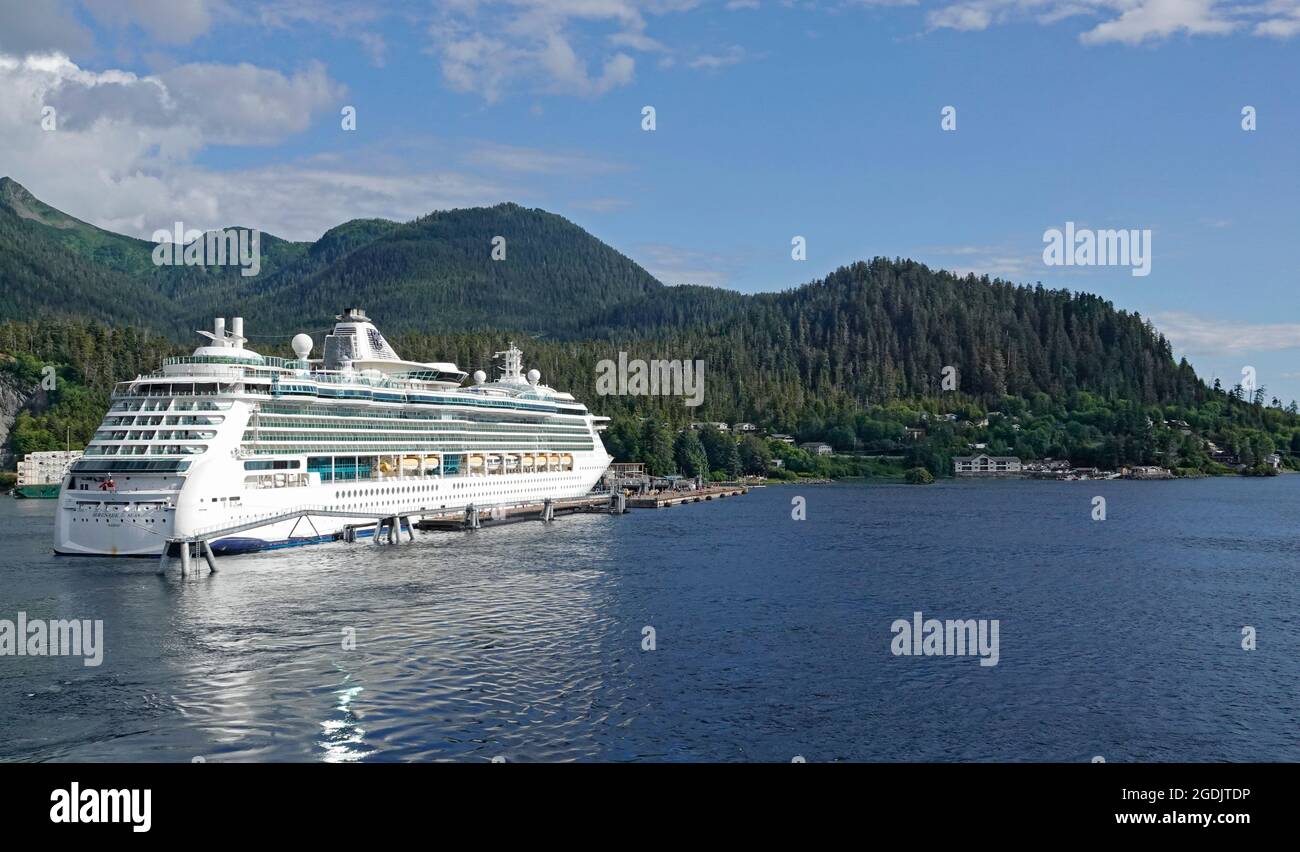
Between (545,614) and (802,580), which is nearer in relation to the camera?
(545,614)

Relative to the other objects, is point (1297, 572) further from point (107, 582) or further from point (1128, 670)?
point (107, 582)

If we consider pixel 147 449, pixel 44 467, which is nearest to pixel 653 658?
pixel 147 449

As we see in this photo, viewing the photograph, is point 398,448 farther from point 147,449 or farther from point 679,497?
point 679,497

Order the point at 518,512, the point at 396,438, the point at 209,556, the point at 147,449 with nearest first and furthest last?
the point at 209,556 < the point at 147,449 < the point at 396,438 < the point at 518,512

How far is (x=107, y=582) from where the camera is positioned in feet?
175

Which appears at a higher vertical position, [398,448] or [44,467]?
[398,448]

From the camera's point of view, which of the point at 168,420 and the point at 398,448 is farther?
the point at 398,448

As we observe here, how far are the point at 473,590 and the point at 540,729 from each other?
2476 cm

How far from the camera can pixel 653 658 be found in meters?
39.7

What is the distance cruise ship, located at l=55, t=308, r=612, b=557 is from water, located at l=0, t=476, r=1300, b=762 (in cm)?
293

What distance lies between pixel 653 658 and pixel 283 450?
40578mm

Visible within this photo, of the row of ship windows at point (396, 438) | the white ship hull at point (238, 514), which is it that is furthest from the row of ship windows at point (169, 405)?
the white ship hull at point (238, 514)

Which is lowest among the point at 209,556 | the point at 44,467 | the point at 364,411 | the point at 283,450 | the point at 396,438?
the point at 209,556
